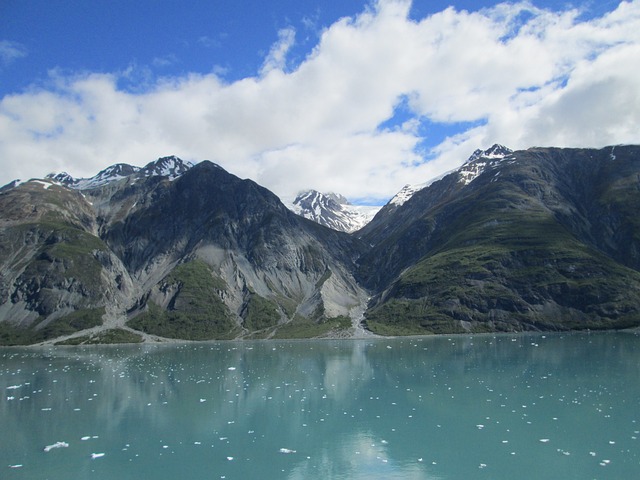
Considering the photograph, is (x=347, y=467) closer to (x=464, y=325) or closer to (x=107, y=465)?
(x=107, y=465)

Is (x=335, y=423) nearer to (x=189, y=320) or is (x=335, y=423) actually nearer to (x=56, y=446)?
(x=56, y=446)

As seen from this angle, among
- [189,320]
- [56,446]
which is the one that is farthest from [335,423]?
[189,320]

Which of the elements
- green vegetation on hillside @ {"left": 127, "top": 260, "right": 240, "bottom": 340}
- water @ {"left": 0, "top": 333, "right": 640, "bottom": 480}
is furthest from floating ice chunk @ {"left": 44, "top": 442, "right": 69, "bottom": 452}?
green vegetation on hillside @ {"left": 127, "top": 260, "right": 240, "bottom": 340}

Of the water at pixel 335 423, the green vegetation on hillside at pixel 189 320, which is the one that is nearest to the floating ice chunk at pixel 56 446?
the water at pixel 335 423

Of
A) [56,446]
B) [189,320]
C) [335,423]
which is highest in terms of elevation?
[189,320]

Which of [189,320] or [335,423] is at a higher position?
[189,320]

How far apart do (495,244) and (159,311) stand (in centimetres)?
12919

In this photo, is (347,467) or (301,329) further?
(301,329)

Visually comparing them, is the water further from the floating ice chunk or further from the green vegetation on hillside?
the green vegetation on hillside

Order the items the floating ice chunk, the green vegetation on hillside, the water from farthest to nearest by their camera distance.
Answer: the green vegetation on hillside < the floating ice chunk < the water

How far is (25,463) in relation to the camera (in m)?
32.7

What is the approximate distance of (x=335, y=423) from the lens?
41.3 meters

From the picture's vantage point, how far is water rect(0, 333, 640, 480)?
30.3 meters

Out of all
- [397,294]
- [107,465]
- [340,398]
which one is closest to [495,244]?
[397,294]
